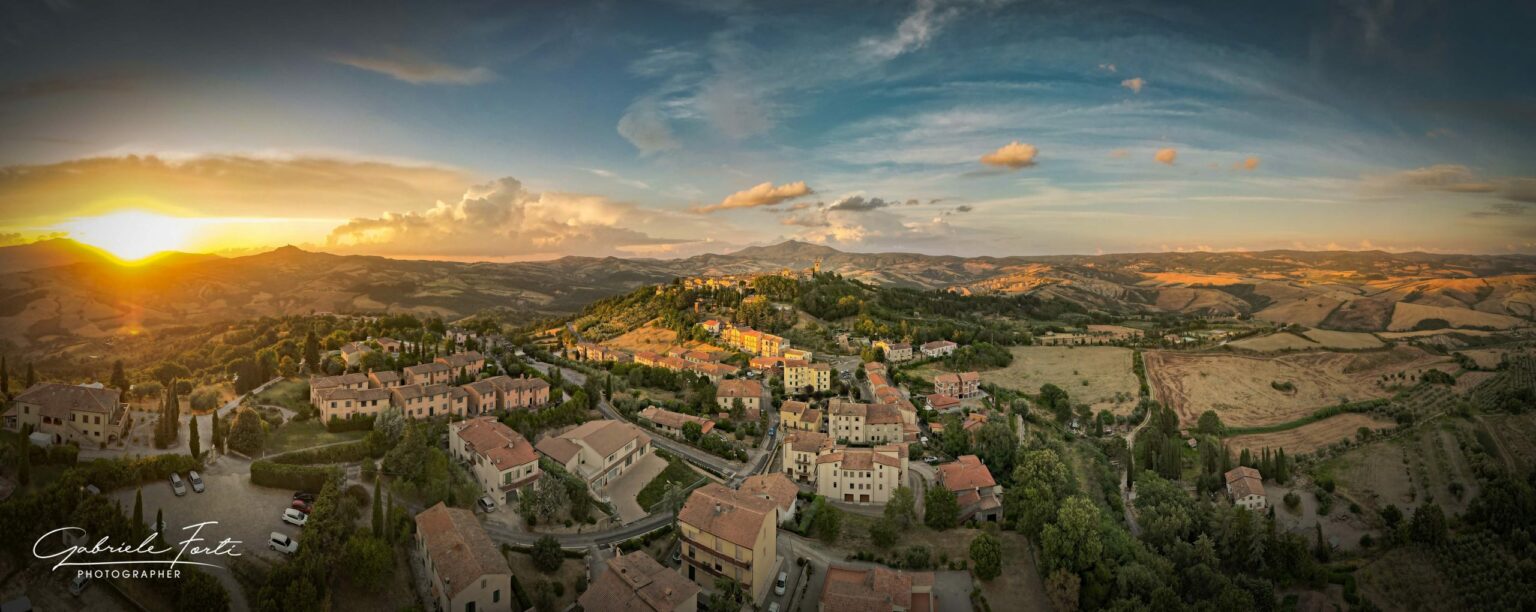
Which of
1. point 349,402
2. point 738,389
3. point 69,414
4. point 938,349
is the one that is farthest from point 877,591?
point 938,349

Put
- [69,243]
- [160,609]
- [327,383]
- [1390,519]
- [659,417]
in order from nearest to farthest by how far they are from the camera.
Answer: [160,609]
[69,243]
[1390,519]
[327,383]
[659,417]

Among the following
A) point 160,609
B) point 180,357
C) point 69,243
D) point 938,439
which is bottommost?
point 938,439

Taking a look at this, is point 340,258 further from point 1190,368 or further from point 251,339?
point 1190,368

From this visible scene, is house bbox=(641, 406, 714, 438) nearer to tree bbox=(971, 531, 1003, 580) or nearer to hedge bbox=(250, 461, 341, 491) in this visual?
tree bbox=(971, 531, 1003, 580)

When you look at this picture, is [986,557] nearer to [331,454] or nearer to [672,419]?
[672,419]

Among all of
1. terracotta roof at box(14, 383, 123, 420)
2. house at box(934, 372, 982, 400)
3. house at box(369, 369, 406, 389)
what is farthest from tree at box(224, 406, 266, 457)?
house at box(934, 372, 982, 400)

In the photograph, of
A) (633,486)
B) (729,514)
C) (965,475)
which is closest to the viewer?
(729,514)

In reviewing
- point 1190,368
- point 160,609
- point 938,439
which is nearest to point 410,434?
point 160,609
